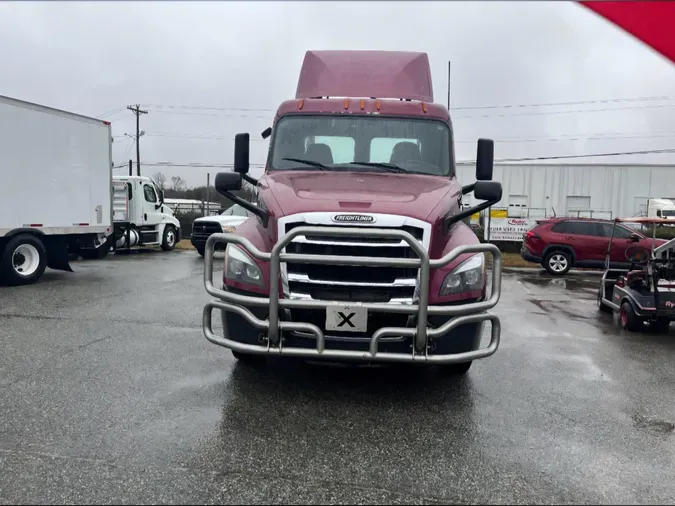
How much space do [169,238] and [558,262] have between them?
43.5ft

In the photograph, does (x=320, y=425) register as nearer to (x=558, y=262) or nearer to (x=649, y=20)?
(x=649, y=20)

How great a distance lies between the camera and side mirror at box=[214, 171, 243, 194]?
537 centimetres

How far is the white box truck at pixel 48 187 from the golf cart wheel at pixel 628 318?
1041 cm

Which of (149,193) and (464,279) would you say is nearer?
(464,279)

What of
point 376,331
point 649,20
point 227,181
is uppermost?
point 649,20

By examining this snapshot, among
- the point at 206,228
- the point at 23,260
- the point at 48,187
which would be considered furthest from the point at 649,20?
the point at 206,228

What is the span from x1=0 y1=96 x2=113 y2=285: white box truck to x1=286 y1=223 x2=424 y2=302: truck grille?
27.2 feet

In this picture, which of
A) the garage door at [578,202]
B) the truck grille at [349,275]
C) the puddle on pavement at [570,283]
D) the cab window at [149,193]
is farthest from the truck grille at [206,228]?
the garage door at [578,202]

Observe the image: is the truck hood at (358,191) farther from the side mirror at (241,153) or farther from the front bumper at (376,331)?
the side mirror at (241,153)

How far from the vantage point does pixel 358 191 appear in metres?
4.66

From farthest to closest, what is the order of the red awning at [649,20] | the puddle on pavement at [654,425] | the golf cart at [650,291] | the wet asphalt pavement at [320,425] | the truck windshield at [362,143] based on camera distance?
the golf cart at [650,291] < the truck windshield at [362,143] < the puddle on pavement at [654,425] < the wet asphalt pavement at [320,425] < the red awning at [649,20]

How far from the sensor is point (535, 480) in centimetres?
321

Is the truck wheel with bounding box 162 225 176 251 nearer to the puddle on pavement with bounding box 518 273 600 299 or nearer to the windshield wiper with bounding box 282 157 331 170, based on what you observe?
the puddle on pavement with bounding box 518 273 600 299

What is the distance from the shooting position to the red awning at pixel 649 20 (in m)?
1.60
